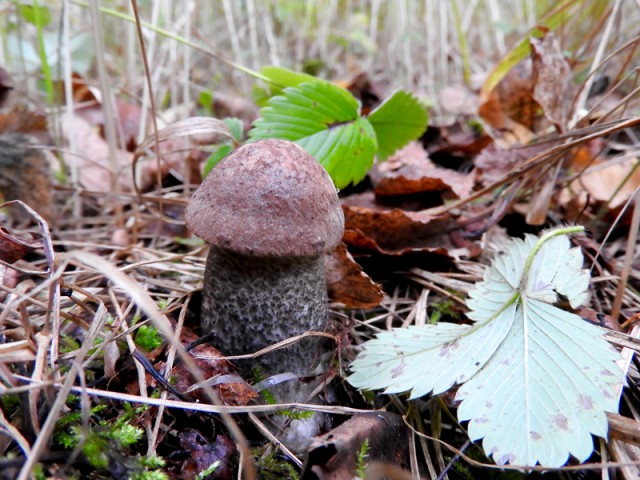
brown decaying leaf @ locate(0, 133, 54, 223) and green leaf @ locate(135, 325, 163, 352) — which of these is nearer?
green leaf @ locate(135, 325, 163, 352)

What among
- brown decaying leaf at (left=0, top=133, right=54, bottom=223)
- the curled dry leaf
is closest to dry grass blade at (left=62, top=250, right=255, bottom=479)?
brown decaying leaf at (left=0, top=133, right=54, bottom=223)

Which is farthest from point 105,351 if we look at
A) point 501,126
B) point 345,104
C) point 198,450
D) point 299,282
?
point 501,126

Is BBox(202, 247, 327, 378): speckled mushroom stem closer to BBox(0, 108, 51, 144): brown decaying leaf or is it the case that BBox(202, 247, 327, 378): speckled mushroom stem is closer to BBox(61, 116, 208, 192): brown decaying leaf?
BBox(61, 116, 208, 192): brown decaying leaf

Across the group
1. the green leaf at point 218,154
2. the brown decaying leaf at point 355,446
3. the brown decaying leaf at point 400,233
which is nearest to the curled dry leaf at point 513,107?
the brown decaying leaf at point 400,233

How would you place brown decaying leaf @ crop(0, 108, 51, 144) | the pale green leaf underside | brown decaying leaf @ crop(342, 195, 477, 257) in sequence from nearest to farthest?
the pale green leaf underside, brown decaying leaf @ crop(342, 195, 477, 257), brown decaying leaf @ crop(0, 108, 51, 144)

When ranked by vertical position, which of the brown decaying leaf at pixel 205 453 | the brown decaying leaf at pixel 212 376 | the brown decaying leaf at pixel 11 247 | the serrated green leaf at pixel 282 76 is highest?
the serrated green leaf at pixel 282 76

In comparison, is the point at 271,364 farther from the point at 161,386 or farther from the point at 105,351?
the point at 105,351

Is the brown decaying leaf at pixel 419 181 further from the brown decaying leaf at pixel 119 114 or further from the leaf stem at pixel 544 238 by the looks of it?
the brown decaying leaf at pixel 119 114
